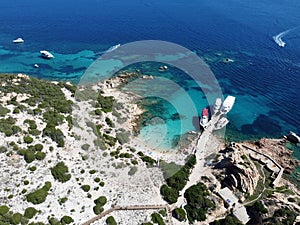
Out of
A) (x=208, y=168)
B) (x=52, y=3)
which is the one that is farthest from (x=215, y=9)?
(x=208, y=168)

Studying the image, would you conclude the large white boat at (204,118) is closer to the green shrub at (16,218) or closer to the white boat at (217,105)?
the white boat at (217,105)

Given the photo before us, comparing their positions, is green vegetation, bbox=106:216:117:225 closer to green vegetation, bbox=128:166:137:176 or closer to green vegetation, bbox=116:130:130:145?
green vegetation, bbox=128:166:137:176

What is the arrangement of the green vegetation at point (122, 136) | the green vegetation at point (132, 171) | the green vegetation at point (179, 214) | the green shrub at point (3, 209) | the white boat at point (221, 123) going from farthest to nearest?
the white boat at point (221, 123) < the green vegetation at point (122, 136) < the green vegetation at point (132, 171) < the green vegetation at point (179, 214) < the green shrub at point (3, 209)

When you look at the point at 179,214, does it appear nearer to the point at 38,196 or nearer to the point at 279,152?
the point at 38,196

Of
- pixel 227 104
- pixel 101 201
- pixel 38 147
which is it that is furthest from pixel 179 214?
pixel 227 104

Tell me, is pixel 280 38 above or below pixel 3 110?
above

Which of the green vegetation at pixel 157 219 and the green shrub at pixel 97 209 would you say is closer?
the green shrub at pixel 97 209

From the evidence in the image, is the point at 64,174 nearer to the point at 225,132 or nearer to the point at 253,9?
the point at 225,132

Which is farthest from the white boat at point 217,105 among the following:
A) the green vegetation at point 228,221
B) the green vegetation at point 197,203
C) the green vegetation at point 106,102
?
the green vegetation at point 228,221
